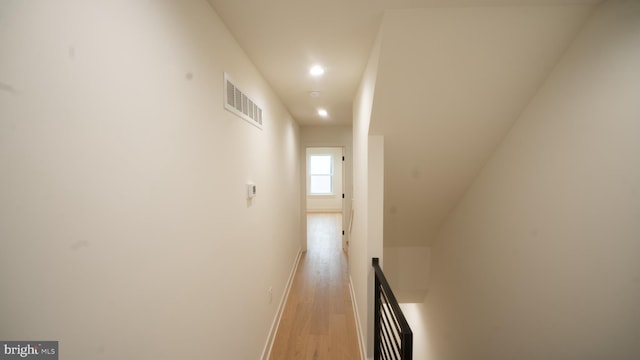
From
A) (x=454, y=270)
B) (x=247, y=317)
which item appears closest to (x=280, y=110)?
(x=247, y=317)

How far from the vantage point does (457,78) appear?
5.35 feet

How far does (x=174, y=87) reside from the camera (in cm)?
99

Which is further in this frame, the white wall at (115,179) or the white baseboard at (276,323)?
the white baseboard at (276,323)

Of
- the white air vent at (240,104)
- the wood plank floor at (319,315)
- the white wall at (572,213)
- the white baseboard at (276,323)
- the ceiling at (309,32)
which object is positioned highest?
the ceiling at (309,32)

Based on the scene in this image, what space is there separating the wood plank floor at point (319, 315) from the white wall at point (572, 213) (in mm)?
1342

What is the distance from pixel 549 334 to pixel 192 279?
2.23m

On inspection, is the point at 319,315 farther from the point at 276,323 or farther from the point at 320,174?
the point at 320,174

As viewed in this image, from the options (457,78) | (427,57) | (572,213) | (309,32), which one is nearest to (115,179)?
(309,32)

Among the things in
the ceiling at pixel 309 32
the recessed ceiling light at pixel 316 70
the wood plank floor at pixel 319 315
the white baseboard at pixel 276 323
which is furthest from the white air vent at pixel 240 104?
the wood plank floor at pixel 319 315

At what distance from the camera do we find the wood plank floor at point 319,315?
7.80 feet

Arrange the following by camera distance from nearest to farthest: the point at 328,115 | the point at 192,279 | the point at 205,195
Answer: the point at 192,279, the point at 205,195, the point at 328,115

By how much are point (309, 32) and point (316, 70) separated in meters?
0.64

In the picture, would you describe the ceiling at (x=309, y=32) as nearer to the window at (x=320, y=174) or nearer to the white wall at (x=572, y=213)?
the white wall at (x=572, y=213)

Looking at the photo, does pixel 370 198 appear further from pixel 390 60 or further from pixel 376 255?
pixel 390 60
